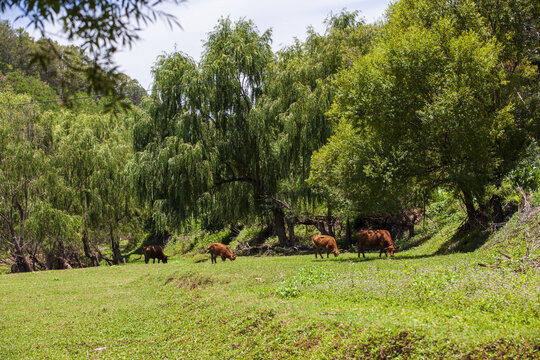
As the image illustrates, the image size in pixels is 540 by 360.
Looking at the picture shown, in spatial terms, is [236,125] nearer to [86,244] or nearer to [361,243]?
[361,243]

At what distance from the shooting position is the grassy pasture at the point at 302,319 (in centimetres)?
678

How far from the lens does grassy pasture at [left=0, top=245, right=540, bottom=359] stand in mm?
6781

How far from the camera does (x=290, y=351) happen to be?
7.94 meters

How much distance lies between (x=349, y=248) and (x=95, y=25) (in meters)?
26.6

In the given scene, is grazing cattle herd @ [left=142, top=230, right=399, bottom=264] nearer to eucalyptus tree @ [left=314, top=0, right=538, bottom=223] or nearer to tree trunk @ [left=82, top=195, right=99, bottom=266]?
eucalyptus tree @ [left=314, top=0, right=538, bottom=223]

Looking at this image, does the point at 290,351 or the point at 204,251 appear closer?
the point at 290,351

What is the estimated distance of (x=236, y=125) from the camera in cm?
2880

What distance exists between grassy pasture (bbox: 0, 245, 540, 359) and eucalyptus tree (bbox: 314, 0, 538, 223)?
6048 mm

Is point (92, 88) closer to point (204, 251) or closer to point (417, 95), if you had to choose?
point (417, 95)

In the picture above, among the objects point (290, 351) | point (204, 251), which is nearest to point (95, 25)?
point (290, 351)

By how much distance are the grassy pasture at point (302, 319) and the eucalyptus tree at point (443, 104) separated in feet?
19.8

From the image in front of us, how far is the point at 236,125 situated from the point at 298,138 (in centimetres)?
376

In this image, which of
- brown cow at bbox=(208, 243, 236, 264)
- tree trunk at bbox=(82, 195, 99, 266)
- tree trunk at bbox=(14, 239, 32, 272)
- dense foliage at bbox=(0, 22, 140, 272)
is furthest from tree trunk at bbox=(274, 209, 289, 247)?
tree trunk at bbox=(14, 239, 32, 272)

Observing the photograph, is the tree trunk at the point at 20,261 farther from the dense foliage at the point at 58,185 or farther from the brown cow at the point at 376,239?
the brown cow at the point at 376,239
